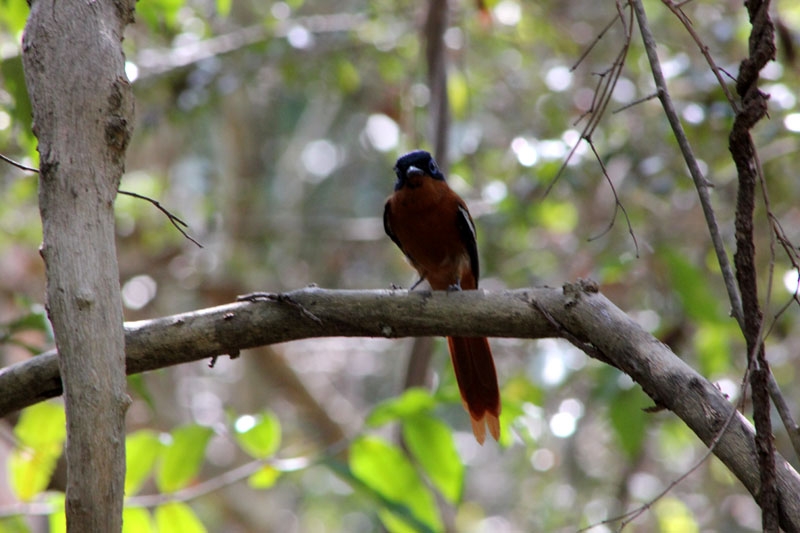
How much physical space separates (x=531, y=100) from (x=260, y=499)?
13.0 ft

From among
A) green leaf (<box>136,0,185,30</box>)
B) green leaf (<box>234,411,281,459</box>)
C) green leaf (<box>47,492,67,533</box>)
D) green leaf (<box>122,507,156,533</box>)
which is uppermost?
green leaf (<box>136,0,185,30</box>)

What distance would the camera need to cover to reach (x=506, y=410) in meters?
3.12

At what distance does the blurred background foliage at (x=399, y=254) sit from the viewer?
3.50 m

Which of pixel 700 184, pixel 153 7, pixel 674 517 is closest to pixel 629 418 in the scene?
pixel 700 184

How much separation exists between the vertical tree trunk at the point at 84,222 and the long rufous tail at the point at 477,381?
182cm

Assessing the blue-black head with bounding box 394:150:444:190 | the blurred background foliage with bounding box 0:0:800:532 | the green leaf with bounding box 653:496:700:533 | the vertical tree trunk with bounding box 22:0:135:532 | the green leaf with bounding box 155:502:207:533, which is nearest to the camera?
the vertical tree trunk with bounding box 22:0:135:532

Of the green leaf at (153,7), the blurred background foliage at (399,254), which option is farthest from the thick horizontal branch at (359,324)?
the green leaf at (153,7)

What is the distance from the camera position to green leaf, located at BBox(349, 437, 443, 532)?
296cm

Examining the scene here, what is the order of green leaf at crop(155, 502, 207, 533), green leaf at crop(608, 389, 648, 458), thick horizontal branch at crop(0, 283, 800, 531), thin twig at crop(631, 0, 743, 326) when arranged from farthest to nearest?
green leaf at crop(608, 389, 648, 458) < green leaf at crop(155, 502, 207, 533) < thick horizontal branch at crop(0, 283, 800, 531) < thin twig at crop(631, 0, 743, 326)

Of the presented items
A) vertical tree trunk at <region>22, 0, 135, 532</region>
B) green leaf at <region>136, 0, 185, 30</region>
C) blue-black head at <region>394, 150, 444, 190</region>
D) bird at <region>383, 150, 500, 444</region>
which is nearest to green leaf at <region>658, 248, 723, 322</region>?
bird at <region>383, 150, 500, 444</region>

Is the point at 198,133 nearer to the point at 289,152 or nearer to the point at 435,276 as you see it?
the point at 289,152

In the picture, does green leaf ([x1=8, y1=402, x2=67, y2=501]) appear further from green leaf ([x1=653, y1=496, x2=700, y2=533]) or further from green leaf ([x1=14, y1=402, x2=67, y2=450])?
green leaf ([x1=653, y1=496, x2=700, y2=533])

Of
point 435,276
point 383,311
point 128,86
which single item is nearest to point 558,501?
point 435,276

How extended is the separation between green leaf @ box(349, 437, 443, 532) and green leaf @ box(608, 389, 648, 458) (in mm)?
1251
